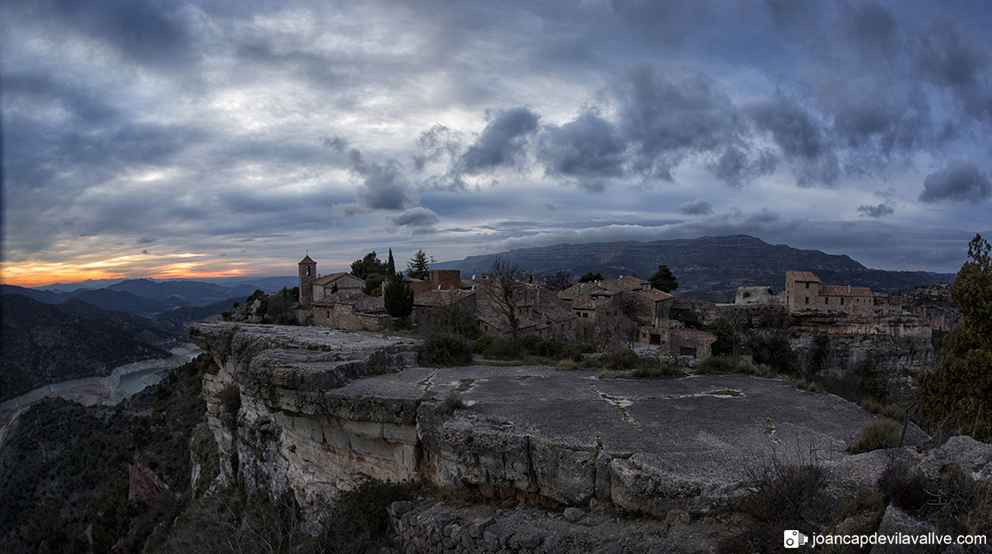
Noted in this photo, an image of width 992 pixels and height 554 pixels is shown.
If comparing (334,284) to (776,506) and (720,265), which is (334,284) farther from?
(720,265)

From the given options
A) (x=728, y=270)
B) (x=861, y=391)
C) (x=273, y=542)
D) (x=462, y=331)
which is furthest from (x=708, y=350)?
(x=728, y=270)

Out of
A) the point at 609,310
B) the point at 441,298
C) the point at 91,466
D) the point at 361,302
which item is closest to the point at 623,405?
the point at 441,298

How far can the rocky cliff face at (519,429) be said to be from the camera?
5.68 metres

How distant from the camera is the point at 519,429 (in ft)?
22.2

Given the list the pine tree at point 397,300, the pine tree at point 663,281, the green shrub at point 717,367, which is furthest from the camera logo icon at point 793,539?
the pine tree at point 663,281

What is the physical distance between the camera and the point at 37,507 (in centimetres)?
3020

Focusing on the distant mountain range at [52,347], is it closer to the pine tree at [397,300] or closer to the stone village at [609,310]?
the stone village at [609,310]

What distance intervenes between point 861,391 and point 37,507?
59231mm

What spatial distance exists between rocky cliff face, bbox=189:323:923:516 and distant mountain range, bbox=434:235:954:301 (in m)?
61.0

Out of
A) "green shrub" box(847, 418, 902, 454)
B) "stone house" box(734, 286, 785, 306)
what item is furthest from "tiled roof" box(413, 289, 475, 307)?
"stone house" box(734, 286, 785, 306)

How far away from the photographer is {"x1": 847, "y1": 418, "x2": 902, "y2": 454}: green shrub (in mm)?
5571

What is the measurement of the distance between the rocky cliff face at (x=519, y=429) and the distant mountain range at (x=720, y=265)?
200 ft

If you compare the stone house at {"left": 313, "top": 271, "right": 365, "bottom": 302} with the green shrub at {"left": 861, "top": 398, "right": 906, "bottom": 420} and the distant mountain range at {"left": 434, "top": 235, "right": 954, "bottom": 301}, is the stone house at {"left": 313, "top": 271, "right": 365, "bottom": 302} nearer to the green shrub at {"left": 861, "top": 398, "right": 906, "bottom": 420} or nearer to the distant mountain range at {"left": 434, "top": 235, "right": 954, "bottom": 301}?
the distant mountain range at {"left": 434, "top": 235, "right": 954, "bottom": 301}

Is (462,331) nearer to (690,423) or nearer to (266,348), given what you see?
(266,348)
